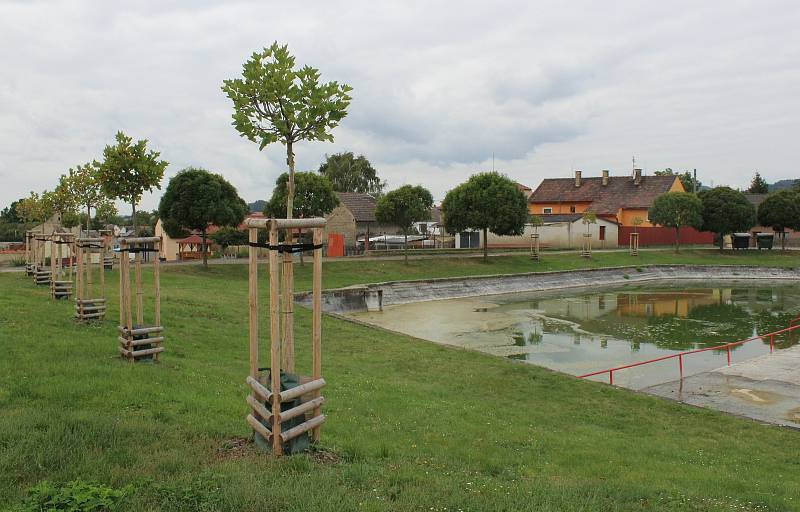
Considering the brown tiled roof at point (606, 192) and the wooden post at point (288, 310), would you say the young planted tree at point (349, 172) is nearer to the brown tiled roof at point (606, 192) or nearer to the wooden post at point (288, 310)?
the brown tiled roof at point (606, 192)

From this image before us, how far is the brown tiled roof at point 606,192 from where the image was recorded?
241 feet

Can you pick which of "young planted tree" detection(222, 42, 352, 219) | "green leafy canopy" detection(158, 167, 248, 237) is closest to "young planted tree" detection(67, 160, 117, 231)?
"green leafy canopy" detection(158, 167, 248, 237)

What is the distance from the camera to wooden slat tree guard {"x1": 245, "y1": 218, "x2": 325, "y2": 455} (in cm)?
638

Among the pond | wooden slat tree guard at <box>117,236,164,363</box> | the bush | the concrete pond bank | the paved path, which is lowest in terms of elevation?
the pond

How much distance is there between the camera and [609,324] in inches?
1076

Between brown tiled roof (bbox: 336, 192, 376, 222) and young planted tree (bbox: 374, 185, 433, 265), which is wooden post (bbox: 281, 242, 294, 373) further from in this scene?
brown tiled roof (bbox: 336, 192, 376, 222)

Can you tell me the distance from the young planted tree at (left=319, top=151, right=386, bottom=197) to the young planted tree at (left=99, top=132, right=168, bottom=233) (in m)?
56.1

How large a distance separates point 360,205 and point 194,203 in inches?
1037

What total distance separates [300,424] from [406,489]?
5.04ft

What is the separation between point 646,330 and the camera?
84.5 ft

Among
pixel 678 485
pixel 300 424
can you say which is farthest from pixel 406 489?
pixel 678 485

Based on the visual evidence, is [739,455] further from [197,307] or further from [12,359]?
[197,307]

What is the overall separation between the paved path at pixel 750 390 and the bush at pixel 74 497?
11.9 metres

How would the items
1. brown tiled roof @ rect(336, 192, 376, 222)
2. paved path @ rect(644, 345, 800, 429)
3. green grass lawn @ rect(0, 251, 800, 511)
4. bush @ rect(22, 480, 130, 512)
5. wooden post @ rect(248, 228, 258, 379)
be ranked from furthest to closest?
brown tiled roof @ rect(336, 192, 376, 222), paved path @ rect(644, 345, 800, 429), wooden post @ rect(248, 228, 258, 379), green grass lawn @ rect(0, 251, 800, 511), bush @ rect(22, 480, 130, 512)
